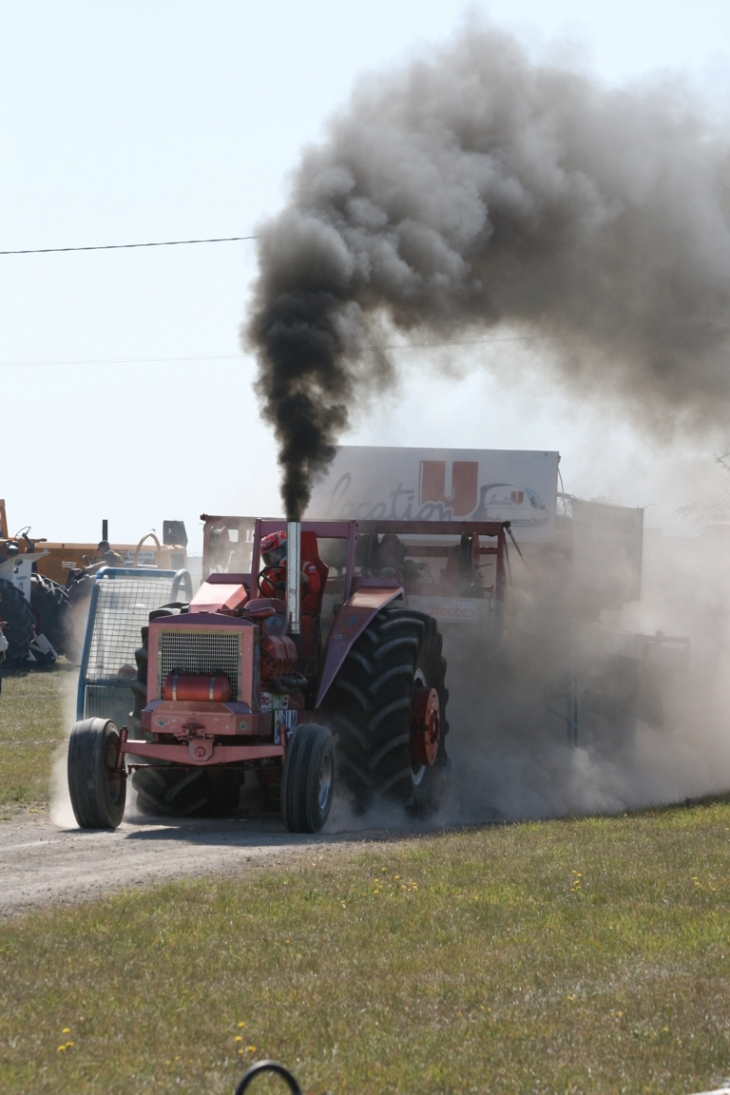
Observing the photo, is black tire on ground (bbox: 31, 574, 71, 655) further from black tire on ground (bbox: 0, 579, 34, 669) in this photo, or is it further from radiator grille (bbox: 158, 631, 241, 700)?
radiator grille (bbox: 158, 631, 241, 700)

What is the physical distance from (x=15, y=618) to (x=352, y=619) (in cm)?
1598

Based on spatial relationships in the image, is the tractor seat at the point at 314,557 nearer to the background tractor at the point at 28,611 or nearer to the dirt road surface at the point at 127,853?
the dirt road surface at the point at 127,853

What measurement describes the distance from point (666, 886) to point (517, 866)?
0.89 metres

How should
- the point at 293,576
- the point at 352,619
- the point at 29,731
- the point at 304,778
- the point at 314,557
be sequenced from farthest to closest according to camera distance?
the point at 29,731 → the point at 314,557 → the point at 352,619 → the point at 293,576 → the point at 304,778

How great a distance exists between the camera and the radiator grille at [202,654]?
33.9ft

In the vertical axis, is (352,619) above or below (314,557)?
below

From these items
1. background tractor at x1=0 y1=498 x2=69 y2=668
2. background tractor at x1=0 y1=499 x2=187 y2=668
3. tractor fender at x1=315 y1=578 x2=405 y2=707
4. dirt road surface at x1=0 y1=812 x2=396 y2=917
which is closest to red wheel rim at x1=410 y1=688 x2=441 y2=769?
tractor fender at x1=315 y1=578 x2=405 y2=707

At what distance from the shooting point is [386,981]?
231 inches

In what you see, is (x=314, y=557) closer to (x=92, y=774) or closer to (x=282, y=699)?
(x=282, y=699)

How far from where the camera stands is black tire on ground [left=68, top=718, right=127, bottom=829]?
10188mm

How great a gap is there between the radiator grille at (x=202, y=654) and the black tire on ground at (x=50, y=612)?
17.6 meters

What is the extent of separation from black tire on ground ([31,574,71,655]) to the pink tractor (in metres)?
15.7

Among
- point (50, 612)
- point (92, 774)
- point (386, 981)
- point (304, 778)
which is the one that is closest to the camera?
point (386, 981)

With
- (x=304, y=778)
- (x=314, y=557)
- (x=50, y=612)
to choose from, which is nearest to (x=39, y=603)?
(x=50, y=612)
